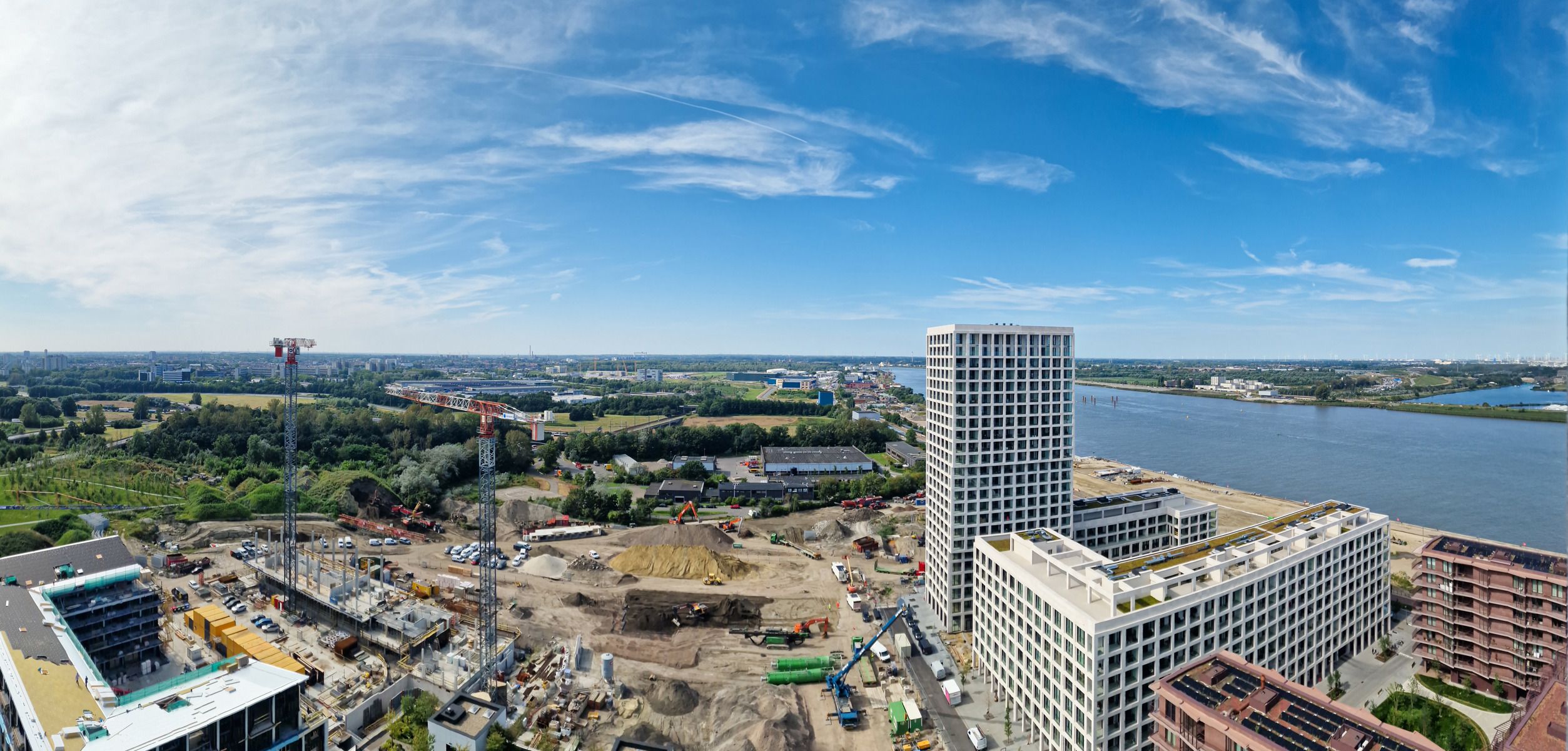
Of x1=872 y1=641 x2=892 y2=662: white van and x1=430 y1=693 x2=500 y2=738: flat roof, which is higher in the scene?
x1=430 y1=693 x2=500 y2=738: flat roof

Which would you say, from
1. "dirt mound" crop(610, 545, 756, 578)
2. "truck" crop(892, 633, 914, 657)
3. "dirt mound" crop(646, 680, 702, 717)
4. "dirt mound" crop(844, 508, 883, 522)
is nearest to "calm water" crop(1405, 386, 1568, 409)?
"dirt mound" crop(844, 508, 883, 522)

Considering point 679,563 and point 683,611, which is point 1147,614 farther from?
point 679,563

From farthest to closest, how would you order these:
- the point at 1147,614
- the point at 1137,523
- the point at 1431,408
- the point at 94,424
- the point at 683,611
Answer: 1. the point at 1431,408
2. the point at 94,424
3. the point at 683,611
4. the point at 1137,523
5. the point at 1147,614

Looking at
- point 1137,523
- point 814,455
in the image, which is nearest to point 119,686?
point 1137,523

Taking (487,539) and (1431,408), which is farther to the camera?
(1431,408)

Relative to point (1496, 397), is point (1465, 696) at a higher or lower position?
lower

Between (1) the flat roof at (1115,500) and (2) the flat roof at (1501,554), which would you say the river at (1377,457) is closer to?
(2) the flat roof at (1501,554)

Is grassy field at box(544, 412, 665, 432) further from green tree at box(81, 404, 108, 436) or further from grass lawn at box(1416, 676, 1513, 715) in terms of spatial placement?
grass lawn at box(1416, 676, 1513, 715)
